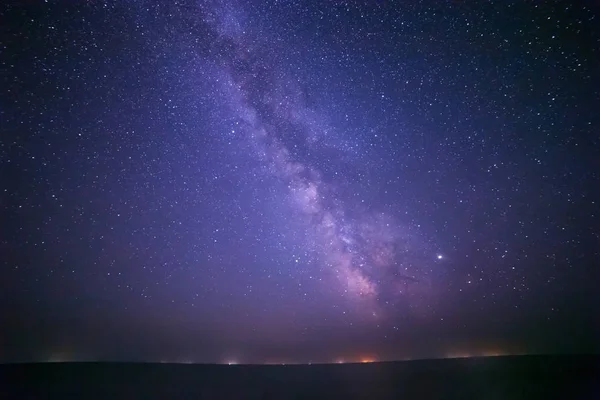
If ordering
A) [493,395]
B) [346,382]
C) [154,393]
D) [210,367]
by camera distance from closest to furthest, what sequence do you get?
1. [493,395]
2. [154,393]
3. [346,382]
4. [210,367]

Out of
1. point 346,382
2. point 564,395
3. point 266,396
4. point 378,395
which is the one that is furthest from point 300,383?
point 564,395

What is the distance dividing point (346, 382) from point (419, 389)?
341 cm

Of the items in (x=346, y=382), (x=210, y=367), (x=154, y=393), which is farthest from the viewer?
(x=210, y=367)

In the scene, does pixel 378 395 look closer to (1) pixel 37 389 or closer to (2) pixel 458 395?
(2) pixel 458 395

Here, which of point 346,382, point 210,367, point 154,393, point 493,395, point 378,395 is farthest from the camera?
point 210,367

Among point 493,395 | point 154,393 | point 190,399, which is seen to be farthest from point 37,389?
point 493,395

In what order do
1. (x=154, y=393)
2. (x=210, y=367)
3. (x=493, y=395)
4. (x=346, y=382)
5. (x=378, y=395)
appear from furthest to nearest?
1. (x=210, y=367)
2. (x=346, y=382)
3. (x=154, y=393)
4. (x=378, y=395)
5. (x=493, y=395)

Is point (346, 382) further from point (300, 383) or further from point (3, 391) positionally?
point (3, 391)

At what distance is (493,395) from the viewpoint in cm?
1143

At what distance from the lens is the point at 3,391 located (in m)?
14.5

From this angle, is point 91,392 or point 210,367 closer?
point 91,392

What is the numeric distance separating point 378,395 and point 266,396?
414 centimetres

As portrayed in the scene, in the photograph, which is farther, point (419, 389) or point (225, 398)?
point (419, 389)

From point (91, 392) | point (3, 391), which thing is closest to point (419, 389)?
point (91, 392)
